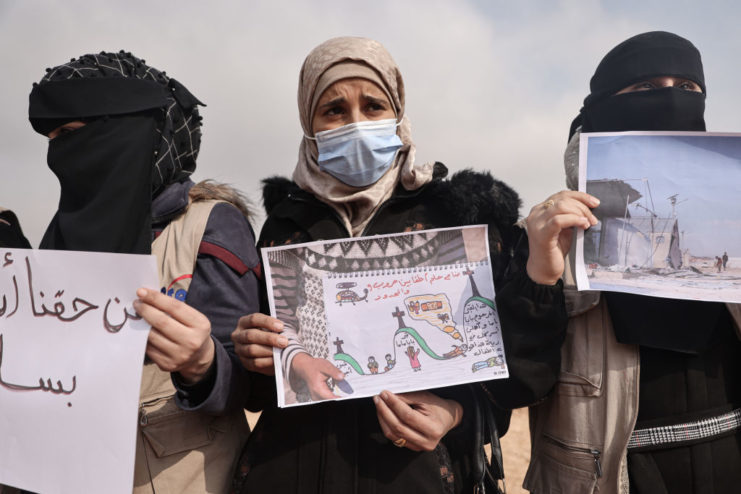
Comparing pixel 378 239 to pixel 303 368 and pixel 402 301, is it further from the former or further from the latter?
pixel 303 368

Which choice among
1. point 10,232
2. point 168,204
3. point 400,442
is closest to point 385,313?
point 400,442

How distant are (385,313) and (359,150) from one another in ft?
2.38

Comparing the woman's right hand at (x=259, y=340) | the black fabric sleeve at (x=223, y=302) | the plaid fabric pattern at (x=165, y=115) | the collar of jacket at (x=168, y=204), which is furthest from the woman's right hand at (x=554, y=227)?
the plaid fabric pattern at (x=165, y=115)

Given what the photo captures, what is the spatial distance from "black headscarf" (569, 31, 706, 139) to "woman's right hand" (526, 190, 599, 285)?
1.46 ft

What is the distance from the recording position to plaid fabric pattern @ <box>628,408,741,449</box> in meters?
1.82

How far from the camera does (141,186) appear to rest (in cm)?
209

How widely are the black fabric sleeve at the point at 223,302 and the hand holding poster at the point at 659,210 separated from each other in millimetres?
1274

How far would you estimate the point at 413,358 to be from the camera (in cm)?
183

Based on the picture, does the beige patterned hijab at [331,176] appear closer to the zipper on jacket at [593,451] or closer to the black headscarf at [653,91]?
the black headscarf at [653,91]

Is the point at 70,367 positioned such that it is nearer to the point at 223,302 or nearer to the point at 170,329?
the point at 170,329

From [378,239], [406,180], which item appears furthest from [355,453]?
[406,180]

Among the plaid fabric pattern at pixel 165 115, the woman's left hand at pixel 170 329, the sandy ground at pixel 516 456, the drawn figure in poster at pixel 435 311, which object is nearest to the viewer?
the woman's left hand at pixel 170 329

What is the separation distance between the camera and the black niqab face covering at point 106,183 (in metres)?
2.01

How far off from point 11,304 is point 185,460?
0.86m
